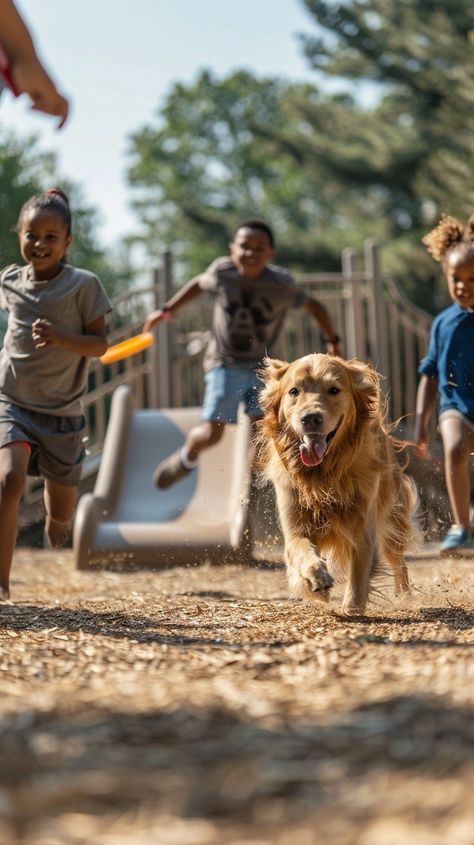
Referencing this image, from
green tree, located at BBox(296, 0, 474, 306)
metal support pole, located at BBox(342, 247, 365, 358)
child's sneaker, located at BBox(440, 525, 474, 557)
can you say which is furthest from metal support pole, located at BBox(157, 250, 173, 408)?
green tree, located at BBox(296, 0, 474, 306)

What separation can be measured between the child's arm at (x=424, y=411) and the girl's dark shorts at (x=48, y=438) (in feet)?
6.09

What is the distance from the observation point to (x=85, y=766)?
2.02 m

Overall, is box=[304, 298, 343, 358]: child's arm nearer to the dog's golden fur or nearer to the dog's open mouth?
the dog's golden fur

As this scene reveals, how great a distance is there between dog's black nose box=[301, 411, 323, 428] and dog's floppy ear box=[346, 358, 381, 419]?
32cm

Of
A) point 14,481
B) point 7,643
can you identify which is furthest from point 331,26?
point 7,643

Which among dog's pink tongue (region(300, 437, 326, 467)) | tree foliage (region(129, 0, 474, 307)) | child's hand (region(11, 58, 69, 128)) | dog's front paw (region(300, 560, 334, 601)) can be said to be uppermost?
tree foliage (region(129, 0, 474, 307))

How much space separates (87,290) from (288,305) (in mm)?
2602

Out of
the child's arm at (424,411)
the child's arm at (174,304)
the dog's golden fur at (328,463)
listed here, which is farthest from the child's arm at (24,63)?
the child's arm at (174,304)

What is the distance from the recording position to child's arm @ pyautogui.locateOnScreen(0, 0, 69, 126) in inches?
148

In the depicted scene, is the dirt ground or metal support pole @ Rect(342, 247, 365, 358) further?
metal support pole @ Rect(342, 247, 365, 358)

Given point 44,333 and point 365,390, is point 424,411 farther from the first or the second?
point 44,333

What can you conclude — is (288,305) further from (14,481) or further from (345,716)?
(345,716)

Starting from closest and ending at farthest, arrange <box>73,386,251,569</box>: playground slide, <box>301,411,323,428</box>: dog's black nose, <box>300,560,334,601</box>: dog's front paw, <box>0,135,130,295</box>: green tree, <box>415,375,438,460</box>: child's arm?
<box>300,560,334,601</box>: dog's front paw → <box>301,411,323,428</box>: dog's black nose → <box>415,375,438,460</box>: child's arm → <box>73,386,251,569</box>: playground slide → <box>0,135,130,295</box>: green tree

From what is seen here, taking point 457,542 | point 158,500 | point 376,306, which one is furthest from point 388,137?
point 457,542
